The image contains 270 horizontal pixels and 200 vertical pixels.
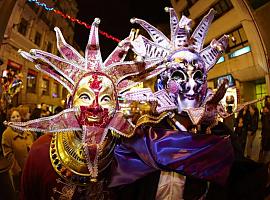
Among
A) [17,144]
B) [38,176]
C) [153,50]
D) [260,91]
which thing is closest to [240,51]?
[260,91]

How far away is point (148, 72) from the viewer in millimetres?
1541

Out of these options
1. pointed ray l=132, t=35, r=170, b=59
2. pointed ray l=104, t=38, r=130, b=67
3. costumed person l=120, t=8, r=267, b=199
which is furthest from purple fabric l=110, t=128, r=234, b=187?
pointed ray l=132, t=35, r=170, b=59

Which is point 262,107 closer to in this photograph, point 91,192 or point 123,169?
point 123,169

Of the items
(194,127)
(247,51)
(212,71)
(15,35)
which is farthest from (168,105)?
(15,35)

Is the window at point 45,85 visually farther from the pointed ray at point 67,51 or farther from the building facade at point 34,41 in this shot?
the pointed ray at point 67,51

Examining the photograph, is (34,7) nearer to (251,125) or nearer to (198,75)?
(198,75)

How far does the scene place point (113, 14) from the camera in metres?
1.61

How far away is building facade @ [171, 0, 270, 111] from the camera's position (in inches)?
58.6

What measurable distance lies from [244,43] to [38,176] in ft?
4.35

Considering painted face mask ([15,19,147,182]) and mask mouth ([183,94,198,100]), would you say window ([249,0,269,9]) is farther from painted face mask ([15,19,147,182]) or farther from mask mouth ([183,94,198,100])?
painted face mask ([15,19,147,182])

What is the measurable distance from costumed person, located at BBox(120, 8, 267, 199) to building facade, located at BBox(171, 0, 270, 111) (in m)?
0.06

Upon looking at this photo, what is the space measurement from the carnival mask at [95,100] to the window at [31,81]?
28 cm

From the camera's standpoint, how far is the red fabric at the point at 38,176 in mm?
1434

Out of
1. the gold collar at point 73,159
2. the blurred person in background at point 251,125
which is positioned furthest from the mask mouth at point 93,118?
the blurred person in background at point 251,125
